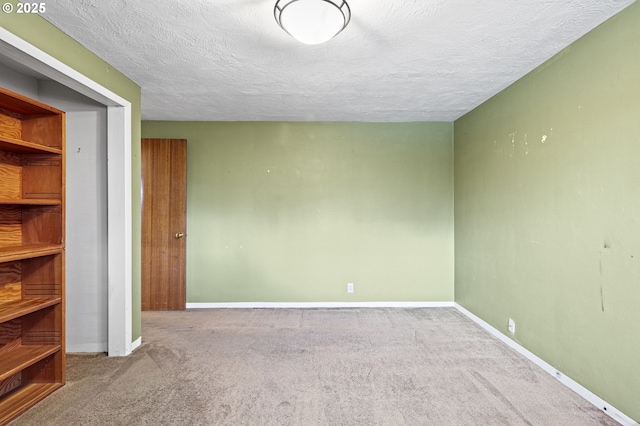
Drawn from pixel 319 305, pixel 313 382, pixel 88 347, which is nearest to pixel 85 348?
pixel 88 347

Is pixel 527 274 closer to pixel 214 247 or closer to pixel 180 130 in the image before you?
pixel 214 247

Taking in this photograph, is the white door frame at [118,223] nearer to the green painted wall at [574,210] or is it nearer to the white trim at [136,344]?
the white trim at [136,344]

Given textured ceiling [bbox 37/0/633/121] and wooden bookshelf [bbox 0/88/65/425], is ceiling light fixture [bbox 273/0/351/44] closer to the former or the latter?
textured ceiling [bbox 37/0/633/121]

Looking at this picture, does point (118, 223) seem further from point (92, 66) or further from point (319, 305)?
point (319, 305)

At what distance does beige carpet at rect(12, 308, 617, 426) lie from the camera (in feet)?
6.24

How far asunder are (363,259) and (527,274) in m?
1.85

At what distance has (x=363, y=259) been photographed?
13.4ft

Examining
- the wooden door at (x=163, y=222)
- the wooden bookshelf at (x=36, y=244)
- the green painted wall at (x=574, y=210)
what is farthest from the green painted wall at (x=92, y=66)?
the green painted wall at (x=574, y=210)

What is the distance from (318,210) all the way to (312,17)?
8.63 ft

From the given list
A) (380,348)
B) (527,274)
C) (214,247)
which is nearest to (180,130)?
(214,247)

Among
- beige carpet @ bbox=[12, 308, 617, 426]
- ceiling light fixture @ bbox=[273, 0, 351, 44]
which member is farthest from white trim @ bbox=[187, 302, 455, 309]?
ceiling light fixture @ bbox=[273, 0, 351, 44]

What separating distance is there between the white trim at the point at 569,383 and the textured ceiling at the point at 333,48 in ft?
7.59

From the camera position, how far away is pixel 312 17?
1.64 m

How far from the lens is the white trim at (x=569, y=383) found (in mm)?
1847
